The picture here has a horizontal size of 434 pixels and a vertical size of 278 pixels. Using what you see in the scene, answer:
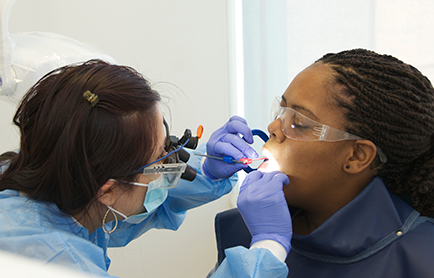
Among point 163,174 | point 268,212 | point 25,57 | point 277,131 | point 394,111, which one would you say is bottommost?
point 268,212

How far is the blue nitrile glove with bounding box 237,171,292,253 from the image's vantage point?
1049 mm

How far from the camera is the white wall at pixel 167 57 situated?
2.19m

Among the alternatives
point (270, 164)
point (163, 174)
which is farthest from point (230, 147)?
point (163, 174)

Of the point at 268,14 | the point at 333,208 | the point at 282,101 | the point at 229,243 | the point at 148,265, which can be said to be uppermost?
the point at 268,14

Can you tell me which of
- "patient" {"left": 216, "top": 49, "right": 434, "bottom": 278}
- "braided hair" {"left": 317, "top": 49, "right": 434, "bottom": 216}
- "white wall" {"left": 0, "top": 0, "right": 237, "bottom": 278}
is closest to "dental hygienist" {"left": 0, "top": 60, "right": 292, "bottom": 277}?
"patient" {"left": 216, "top": 49, "right": 434, "bottom": 278}

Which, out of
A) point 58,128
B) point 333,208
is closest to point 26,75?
point 58,128

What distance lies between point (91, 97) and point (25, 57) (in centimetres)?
66

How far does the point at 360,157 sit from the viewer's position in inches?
41.9

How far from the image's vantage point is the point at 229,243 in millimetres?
1383

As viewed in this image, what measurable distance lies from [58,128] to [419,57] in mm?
1710

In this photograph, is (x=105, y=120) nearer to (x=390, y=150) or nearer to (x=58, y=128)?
(x=58, y=128)

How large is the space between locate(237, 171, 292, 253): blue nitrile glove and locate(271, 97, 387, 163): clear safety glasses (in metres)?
0.17

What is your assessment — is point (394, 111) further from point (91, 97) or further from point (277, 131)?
A: point (91, 97)

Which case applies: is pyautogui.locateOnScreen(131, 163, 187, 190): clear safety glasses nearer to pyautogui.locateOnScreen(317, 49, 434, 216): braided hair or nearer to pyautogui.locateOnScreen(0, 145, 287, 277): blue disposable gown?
pyautogui.locateOnScreen(0, 145, 287, 277): blue disposable gown
